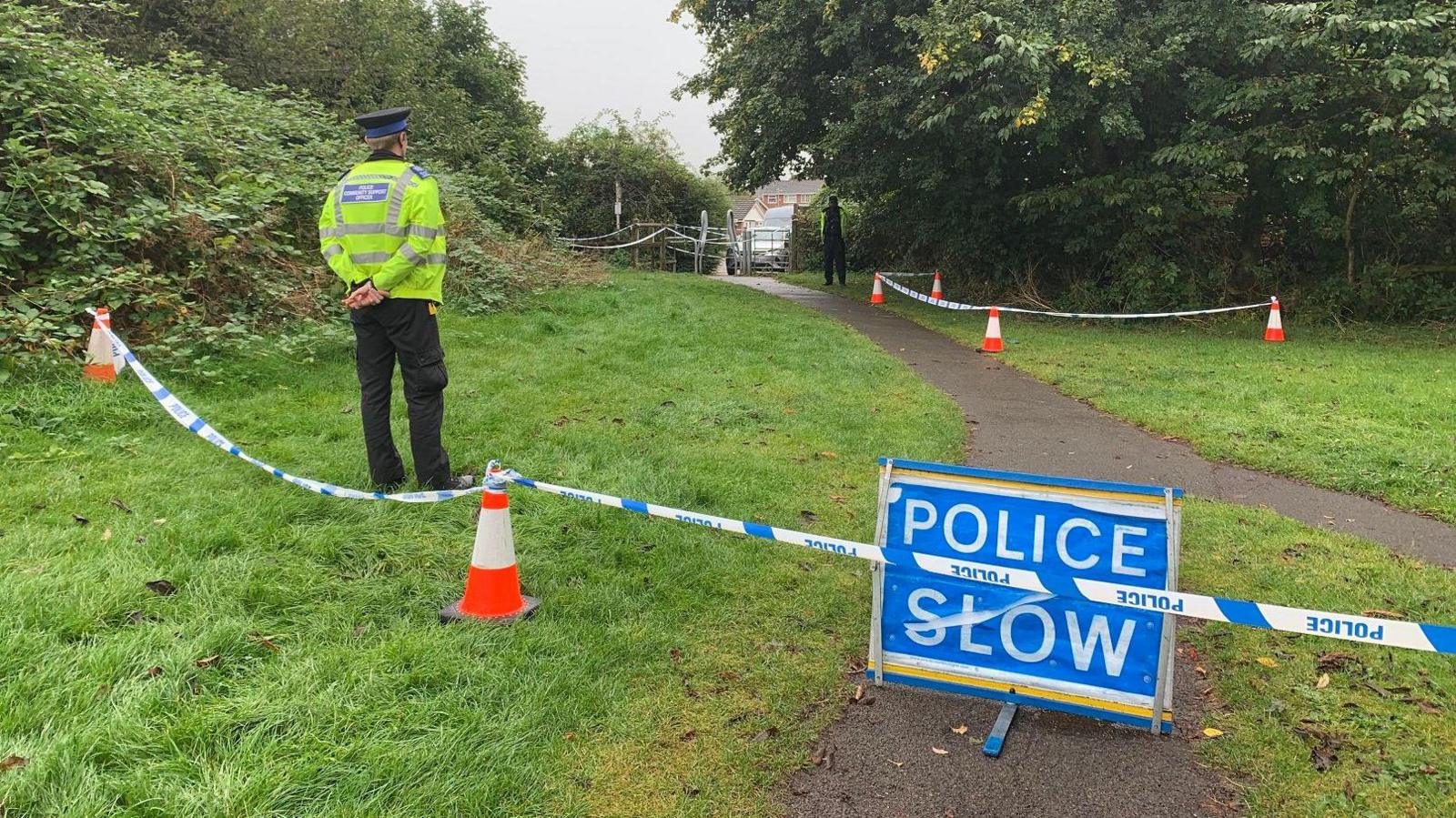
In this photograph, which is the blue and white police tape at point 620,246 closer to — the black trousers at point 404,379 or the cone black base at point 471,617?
the black trousers at point 404,379

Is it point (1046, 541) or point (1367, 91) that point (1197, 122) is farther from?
point (1046, 541)

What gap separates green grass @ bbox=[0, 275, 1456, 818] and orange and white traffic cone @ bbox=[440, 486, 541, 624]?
0.10m

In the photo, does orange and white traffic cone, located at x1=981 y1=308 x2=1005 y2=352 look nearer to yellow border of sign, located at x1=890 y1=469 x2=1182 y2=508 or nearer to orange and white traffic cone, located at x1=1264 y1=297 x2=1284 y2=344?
orange and white traffic cone, located at x1=1264 y1=297 x2=1284 y2=344

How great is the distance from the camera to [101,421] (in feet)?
17.0

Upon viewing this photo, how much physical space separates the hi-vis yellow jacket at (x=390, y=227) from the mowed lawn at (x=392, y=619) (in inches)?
46.2

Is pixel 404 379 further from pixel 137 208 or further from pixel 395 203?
pixel 137 208

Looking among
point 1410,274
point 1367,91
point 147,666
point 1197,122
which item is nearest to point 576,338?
point 147,666

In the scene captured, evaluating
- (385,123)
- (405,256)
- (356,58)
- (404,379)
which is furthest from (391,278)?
(356,58)

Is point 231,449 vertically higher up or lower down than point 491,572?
higher up

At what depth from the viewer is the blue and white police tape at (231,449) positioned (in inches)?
157

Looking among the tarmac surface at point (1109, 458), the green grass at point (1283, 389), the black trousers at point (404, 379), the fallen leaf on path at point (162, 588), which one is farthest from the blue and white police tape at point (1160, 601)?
the green grass at point (1283, 389)

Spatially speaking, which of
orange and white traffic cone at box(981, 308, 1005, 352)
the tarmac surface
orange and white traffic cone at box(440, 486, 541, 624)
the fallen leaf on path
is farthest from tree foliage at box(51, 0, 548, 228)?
orange and white traffic cone at box(440, 486, 541, 624)

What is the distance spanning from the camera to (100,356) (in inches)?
228

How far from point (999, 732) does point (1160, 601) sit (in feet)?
2.46
